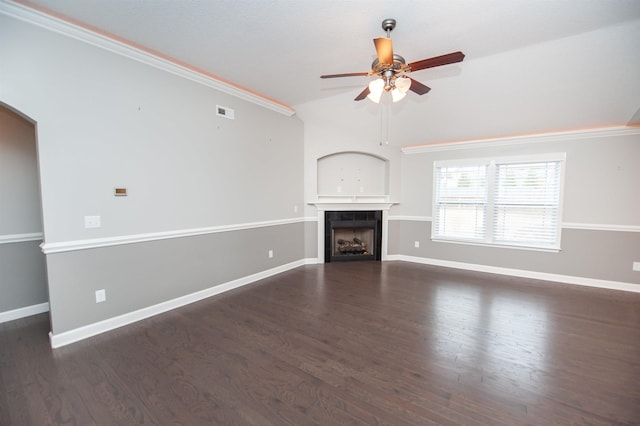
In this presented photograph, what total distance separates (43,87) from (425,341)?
162 inches

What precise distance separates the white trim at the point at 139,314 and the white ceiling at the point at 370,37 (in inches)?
112

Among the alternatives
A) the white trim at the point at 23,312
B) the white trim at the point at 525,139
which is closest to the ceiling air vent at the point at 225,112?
the white trim at the point at 23,312

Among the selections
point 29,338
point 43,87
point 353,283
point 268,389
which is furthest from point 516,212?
point 29,338

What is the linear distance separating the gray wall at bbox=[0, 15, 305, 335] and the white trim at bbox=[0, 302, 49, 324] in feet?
3.46

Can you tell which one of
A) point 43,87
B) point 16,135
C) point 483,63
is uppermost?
point 483,63

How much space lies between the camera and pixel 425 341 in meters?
2.54

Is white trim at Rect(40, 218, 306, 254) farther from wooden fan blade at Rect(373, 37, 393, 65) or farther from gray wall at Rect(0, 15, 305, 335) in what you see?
wooden fan blade at Rect(373, 37, 393, 65)

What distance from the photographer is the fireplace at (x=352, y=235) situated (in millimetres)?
5379

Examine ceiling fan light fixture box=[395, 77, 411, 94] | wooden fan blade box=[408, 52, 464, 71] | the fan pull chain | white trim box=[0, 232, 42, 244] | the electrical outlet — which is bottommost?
white trim box=[0, 232, 42, 244]

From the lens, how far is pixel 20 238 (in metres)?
2.89

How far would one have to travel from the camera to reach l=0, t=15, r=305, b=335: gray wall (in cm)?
229

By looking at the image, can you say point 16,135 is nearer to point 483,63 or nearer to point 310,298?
point 310,298

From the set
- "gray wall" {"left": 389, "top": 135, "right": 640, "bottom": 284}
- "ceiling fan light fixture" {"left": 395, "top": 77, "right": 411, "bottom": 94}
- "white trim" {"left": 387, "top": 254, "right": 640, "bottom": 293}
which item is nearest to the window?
"gray wall" {"left": 389, "top": 135, "right": 640, "bottom": 284}

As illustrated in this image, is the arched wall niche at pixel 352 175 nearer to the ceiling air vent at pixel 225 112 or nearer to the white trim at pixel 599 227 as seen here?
the ceiling air vent at pixel 225 112
